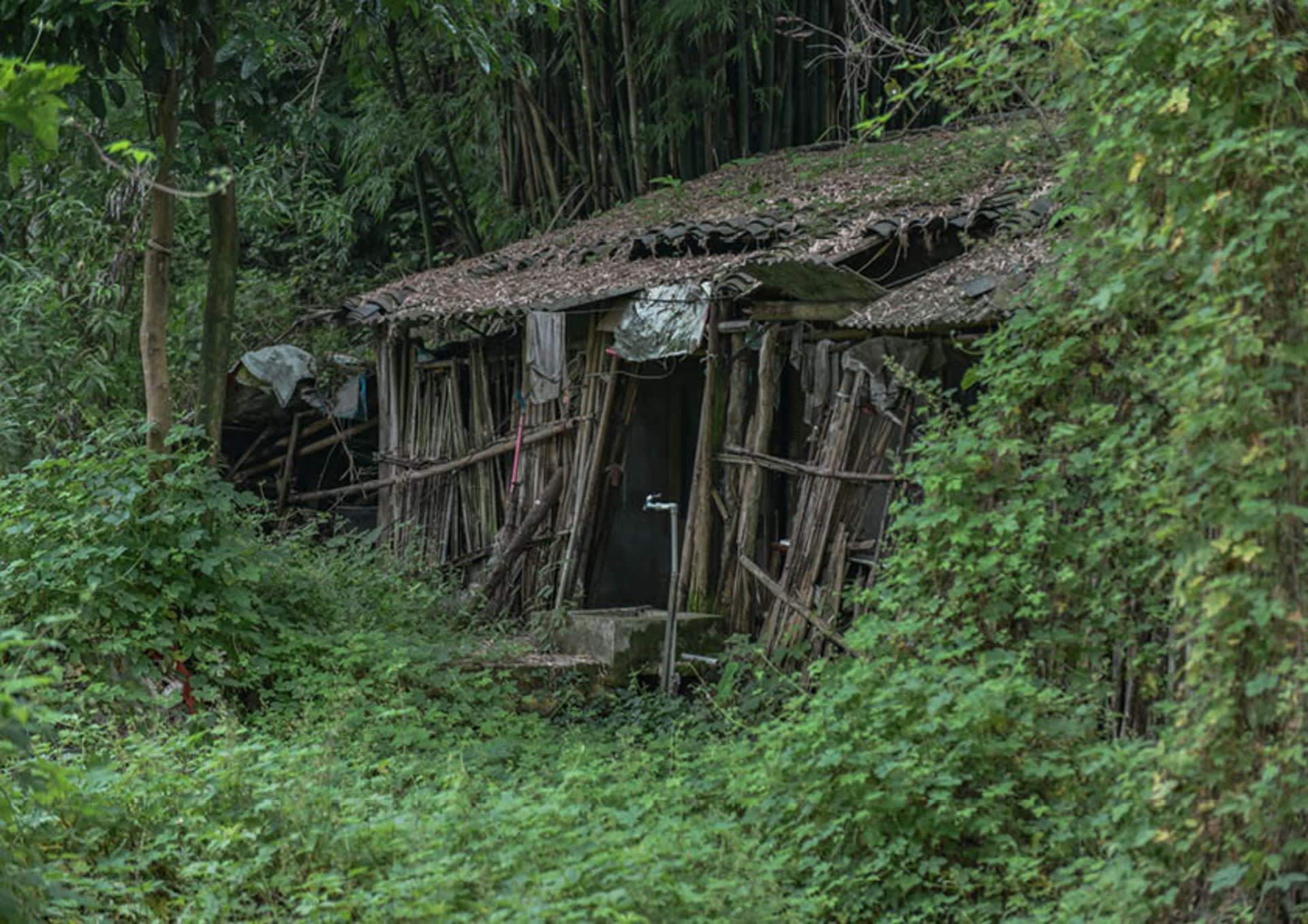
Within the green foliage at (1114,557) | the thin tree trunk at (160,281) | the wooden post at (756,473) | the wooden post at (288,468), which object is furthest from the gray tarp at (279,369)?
the green foliage at (1114,557)

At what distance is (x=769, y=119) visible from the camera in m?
12.7

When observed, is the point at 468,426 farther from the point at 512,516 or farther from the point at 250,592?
the point at 250,592

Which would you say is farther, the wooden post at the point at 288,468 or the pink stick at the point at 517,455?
the wooden post at the point at 288,468

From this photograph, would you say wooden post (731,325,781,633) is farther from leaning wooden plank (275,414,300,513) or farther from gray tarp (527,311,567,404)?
leaning wooden plank (275,414,300,513)

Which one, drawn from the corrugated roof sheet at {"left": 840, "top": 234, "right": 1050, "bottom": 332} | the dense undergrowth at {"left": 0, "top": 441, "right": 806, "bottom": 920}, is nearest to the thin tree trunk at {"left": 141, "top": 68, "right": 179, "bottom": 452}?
the dense undergrowth at {"left": 0, "top": 441, "right": 806, "bottom": 920}

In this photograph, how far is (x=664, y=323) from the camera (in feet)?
→ 29.8

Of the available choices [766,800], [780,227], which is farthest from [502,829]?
[780,227]

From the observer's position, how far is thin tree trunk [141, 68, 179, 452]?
8.10 meters

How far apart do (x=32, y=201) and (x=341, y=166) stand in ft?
14.8

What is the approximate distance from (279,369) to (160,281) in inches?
185

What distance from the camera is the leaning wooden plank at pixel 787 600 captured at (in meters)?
8.05

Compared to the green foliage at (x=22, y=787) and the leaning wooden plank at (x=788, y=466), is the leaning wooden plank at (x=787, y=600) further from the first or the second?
the green foliage at (x=22, y=787)

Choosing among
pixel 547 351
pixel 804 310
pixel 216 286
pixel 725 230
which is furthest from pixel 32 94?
pixel 547 351

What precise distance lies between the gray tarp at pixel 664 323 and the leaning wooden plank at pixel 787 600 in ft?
4.32
